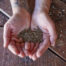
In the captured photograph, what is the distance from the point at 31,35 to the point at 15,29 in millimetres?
89

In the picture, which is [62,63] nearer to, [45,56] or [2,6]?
[45,56]

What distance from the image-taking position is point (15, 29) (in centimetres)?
88

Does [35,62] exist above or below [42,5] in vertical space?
below

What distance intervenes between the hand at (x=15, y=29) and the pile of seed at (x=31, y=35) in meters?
0.02

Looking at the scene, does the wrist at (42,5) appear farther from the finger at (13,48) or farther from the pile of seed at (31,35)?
the finger at (13,48)

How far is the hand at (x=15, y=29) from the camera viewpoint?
2.66 ft

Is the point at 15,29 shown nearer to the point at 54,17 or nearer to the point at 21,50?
the point at 21,50

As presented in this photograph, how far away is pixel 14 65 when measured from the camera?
0.87 meters

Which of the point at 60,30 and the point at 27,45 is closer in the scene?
the point at 27,45

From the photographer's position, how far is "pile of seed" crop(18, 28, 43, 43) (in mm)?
888

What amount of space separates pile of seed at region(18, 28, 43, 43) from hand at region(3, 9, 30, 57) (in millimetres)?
22

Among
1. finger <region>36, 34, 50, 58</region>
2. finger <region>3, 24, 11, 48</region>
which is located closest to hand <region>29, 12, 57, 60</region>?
finger <region>36, 34, 50, 58</region>

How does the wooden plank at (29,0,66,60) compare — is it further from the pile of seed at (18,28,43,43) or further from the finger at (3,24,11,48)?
the finger at (3,24,11,48)

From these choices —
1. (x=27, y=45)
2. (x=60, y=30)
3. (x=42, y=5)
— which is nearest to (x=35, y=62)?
(x=27, y=45)
